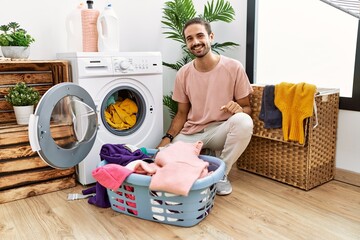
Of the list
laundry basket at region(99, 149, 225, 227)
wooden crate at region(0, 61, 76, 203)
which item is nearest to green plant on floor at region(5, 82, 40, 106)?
wooden crate at region(0, 61, 76, 203)

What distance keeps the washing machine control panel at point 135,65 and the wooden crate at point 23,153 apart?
Result: 0.30 m

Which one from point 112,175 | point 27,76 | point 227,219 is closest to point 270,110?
point 227,219

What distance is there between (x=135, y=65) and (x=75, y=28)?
0.49 meters

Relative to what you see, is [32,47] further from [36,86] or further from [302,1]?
[302,1]

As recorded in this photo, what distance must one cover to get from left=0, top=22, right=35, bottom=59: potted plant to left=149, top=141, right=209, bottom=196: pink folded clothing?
3.46 feet

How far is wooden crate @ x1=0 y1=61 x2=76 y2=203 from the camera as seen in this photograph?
1.83 m

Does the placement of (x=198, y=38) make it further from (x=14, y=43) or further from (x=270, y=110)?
(x=14, y=43)

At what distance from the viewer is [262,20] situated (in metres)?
2.65

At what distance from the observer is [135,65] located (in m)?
2.10

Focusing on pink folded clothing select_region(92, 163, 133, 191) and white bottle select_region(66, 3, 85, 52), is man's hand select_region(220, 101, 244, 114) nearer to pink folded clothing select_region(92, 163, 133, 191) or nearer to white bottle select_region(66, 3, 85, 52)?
pink folded clothing select_region(92, 163, 133, 191)

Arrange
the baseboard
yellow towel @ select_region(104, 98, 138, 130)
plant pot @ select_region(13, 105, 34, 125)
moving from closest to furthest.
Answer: plant pot @ select_region(13, 105, 34, 125), the baseboard, yellow towel @ select_region(104, 98, 138, 130)

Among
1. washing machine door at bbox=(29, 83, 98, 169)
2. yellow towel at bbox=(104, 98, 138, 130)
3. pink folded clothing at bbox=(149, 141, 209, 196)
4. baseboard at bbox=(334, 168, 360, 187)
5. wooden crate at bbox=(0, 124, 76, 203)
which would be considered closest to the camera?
pink folded clothing at bbox=(149, 141, 209, 196)

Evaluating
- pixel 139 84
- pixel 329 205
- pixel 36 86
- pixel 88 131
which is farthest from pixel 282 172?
pixel 36 86

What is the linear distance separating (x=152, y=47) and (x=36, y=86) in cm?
97
